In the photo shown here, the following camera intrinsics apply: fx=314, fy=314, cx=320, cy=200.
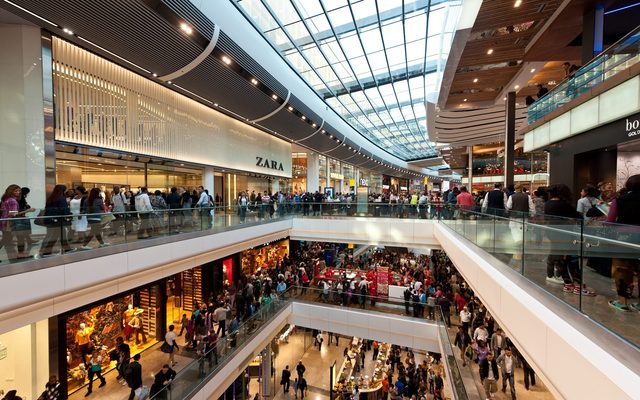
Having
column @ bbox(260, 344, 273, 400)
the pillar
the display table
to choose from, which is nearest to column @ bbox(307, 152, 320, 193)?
the display table

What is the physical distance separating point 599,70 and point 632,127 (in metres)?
1.86

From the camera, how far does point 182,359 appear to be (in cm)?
930

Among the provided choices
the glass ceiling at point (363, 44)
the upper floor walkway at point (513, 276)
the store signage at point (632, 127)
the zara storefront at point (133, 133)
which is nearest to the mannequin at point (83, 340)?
the upper floor walkway at point (513, 276)

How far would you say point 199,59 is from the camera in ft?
28.7

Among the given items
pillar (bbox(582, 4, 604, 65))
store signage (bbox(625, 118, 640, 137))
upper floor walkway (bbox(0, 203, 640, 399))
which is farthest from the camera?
pillar (bbox(582, 4, 604, 65))

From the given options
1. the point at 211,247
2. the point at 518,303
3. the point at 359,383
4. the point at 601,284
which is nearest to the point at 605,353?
the point at 601,284

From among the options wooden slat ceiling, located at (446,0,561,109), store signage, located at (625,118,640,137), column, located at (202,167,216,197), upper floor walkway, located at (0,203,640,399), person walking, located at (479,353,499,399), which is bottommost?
person walking, located at (479,353,499,399)

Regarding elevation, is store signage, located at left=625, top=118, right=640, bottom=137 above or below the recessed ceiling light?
below

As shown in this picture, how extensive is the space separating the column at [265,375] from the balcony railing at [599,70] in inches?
514

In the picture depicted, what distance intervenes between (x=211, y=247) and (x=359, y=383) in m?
9.20

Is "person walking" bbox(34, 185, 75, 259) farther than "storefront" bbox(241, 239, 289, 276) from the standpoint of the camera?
No

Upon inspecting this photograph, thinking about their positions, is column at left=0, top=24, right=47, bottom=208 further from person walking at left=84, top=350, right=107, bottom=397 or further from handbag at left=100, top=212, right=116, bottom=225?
person walking at left=84, top=350, right=107, bottom=397

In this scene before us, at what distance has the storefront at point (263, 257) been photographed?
1588 cm

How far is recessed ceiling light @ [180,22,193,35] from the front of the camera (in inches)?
288
